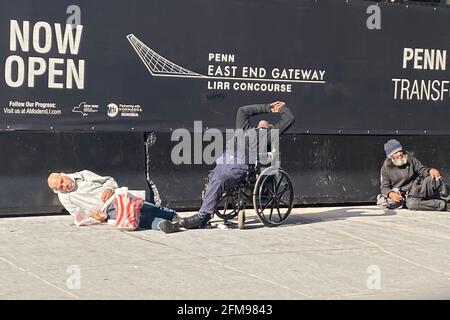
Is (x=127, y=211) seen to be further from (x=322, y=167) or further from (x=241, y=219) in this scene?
(x=322, y=167)

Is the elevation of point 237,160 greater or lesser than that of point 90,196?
greater

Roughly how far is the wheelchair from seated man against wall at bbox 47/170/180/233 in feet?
2.25

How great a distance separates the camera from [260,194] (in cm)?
1013

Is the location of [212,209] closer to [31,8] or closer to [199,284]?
[199,284]

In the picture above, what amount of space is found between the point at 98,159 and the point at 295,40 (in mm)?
3054

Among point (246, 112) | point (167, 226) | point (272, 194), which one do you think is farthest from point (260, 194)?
point (167, 226)

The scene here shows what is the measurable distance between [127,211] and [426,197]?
4.43m

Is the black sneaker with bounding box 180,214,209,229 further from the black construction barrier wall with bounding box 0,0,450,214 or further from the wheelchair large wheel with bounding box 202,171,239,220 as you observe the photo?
the black construction barrier wall with bounding box 0,0,450,214

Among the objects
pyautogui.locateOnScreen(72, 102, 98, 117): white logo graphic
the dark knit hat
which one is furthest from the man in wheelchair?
the dark knit hat

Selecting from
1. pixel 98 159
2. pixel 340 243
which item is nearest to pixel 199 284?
pixel 340 243

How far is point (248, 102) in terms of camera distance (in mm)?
11430

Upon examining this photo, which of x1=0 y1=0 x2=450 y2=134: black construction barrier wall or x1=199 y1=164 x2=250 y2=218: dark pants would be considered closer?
x1=199 y1=164 x2=250 y2=218: dark pants

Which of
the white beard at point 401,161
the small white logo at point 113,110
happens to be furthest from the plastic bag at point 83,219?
the white beard at point 401,161

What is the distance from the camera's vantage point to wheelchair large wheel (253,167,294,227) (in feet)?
33.1
